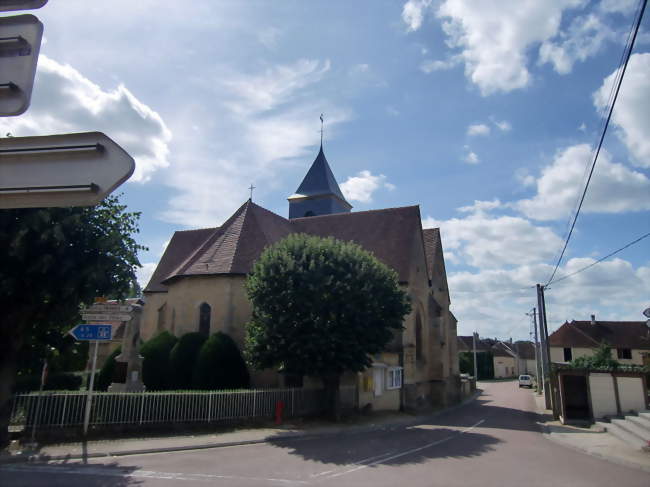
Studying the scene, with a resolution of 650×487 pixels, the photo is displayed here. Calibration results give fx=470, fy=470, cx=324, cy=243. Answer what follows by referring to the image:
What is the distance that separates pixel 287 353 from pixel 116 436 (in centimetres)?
674

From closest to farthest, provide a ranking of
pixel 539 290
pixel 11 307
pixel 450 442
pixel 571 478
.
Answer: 1. pixel 571 478
2. pixel 11 307
3. pixel 450 442
4. pixel 539 290

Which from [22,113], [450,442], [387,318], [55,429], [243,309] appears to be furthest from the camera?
[243,309]

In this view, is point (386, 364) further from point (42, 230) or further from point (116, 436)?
point (42, 230)

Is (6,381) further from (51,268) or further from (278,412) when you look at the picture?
(278,412)

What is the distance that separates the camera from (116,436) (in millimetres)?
14305

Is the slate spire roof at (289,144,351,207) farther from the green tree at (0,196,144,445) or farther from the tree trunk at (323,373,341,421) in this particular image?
the green tree at (0,196,144,445)

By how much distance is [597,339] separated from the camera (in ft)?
189

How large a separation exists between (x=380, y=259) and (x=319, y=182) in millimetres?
17497

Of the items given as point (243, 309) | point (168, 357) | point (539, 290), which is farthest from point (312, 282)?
point (539, 290)

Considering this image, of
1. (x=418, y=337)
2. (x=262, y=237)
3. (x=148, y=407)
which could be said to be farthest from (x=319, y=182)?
(x=148, y=407)

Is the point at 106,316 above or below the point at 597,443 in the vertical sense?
above

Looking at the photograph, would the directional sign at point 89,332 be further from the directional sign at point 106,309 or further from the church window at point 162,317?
the church window at point 162,317

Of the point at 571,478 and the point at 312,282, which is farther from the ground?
the point at 312,282

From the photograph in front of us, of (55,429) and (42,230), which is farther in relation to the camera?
(55,429)
